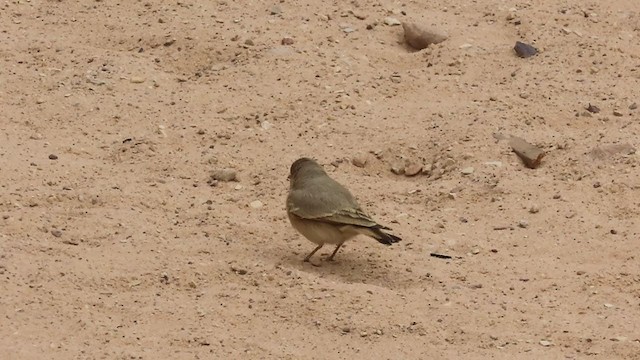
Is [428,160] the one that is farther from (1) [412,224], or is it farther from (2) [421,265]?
(2) [421,265]

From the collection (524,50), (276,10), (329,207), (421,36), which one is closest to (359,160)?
(329,207)

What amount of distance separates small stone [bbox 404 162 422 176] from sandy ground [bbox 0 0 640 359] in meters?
0.05

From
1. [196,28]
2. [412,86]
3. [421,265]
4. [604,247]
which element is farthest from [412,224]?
[196,28]

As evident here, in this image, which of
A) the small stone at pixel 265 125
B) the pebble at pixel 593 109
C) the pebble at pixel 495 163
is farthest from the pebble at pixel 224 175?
the pebble at pixel 593 109

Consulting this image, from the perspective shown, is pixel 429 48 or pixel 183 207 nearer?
pixel 183 207

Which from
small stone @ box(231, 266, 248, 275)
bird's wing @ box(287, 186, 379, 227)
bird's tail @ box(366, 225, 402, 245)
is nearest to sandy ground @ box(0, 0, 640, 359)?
small stone @ box(231, 266, 248, 275)

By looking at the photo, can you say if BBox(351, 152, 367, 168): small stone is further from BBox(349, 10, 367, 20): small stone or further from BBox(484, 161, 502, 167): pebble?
BBox(349, 10, 367, 20): small stone

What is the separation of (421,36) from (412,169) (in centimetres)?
151

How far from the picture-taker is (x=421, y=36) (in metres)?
8.90

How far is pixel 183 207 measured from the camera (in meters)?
7.21

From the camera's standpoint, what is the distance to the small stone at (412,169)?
7688 mm

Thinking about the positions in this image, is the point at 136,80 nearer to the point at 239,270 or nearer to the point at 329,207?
the point at 329,207

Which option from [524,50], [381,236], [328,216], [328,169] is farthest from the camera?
[524,50]

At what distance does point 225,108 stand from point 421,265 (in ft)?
6.86
